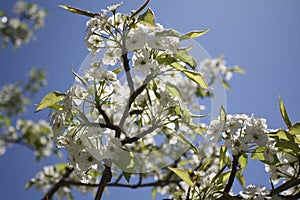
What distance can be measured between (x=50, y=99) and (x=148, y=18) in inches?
13.1

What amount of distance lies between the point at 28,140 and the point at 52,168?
2.84 feet

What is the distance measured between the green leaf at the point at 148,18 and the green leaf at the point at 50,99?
289 mm

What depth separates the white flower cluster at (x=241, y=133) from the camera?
3.25ft

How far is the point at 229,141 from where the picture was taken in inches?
40.3

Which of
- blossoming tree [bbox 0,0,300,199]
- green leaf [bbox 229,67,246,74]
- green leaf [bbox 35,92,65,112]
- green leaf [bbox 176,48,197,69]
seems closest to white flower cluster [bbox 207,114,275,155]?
blossoming tree [bbox 0,0,300,199]

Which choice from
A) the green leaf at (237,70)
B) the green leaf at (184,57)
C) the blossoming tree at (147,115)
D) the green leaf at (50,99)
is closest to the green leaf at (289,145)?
the blossoming tree at (147,115)

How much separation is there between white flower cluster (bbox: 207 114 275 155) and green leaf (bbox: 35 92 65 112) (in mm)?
409

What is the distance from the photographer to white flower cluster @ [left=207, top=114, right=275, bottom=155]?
3.25 feet

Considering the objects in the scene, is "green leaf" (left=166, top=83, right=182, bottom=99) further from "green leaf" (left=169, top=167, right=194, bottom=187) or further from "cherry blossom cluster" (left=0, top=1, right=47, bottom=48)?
"cherry blossom cluster" (left=0, top=1, right=47, bottom=48)

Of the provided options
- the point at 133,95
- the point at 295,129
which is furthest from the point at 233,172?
the point at 133,95

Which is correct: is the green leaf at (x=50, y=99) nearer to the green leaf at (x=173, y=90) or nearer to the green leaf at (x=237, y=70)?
the green leaf at (x=173, y=90)

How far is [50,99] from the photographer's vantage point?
1.03 meters

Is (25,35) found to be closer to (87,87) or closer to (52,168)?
(52,168)

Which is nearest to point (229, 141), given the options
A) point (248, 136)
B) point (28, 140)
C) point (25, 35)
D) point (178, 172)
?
point (248, 136)
